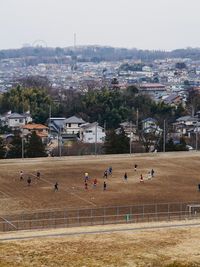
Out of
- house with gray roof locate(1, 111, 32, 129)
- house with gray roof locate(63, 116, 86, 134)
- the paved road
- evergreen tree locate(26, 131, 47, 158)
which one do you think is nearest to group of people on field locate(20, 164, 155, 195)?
evergreen tree locate(26, 131, 47, 158)

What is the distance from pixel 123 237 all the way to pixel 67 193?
31.9 feet

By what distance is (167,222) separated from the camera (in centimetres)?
2520

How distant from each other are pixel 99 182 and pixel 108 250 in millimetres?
13791

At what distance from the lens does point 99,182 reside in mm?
34500

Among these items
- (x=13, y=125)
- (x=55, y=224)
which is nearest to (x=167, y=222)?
(x=55, y=224)

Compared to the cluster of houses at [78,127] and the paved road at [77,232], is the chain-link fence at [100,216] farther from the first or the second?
the cluster of houses at [78,127]

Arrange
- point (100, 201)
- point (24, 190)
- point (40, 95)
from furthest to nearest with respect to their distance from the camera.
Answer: point (40, 95)
point (24, 190)
point (100, 201)

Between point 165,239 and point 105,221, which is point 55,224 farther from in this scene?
point 165,239

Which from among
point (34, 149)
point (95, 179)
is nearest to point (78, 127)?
point (34, 149)

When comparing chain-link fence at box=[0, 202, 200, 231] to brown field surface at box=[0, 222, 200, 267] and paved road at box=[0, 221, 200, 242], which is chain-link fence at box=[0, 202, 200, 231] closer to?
paved road at box=[0, 221, 200, 242]

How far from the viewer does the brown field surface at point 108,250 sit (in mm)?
19422

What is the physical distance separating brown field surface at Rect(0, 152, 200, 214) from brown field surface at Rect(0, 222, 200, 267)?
6428 mm

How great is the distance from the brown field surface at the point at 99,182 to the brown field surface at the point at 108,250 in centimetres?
643

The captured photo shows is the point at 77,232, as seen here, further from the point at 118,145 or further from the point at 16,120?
the point at 16,120
